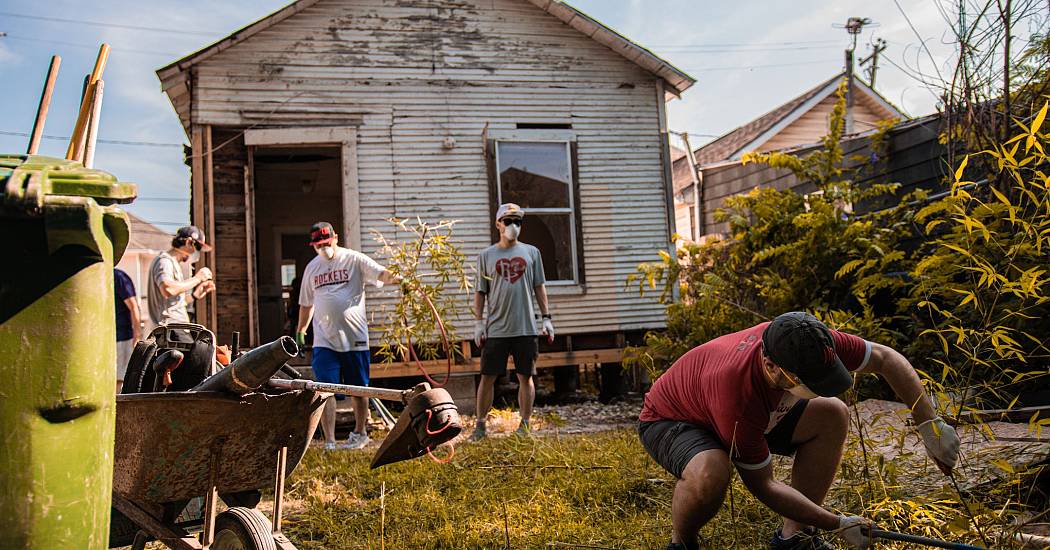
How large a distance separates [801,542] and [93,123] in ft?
9.41

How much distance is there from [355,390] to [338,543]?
1580mm

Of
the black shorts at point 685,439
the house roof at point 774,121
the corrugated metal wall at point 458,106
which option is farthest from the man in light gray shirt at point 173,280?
the house roof at point 774,121

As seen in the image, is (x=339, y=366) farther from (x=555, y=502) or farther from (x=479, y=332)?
(x=555, y=502)

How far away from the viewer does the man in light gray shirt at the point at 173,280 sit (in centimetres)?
584

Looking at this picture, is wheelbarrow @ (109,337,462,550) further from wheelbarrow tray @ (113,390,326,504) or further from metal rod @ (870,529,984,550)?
metal rod @ (870,529,984,550)

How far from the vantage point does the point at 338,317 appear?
6383 mm

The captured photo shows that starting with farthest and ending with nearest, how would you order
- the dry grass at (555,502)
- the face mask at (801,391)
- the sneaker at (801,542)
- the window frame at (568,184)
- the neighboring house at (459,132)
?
the window frame at (568,184) < the neighboring house at (459,132) < the dry grass at (555,502) < the sneaker at (801,542) < the face mask at (801,391)

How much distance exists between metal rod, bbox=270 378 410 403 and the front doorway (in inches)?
374

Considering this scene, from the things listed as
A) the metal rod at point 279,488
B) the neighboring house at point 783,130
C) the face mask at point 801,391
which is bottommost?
the metal rod at point 279,488

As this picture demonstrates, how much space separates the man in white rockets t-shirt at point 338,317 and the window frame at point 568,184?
323cm

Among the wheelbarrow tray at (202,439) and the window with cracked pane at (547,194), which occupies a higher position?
the window with cracked pane at (547,194)

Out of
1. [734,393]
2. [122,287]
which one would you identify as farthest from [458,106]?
[734,393]

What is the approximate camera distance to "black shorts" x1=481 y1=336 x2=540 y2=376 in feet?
21.1

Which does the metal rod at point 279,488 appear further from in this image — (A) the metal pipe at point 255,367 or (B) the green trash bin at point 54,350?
(B) the green trash bin at point 54,350
